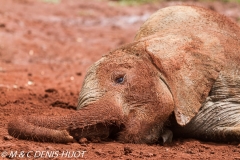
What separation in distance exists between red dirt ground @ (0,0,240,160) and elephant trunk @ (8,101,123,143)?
0.25 ft

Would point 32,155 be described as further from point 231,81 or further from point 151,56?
point 231,81

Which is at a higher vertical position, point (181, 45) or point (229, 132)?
point (181, 45)

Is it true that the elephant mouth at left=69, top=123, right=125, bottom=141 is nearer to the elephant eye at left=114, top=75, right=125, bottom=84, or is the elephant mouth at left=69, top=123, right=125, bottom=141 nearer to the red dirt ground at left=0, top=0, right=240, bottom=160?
the red dirt ground at left=0, top=0, right=240, bottom=160

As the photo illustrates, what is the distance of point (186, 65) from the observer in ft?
19.4

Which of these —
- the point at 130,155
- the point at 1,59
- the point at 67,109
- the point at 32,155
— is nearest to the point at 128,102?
the point at 130,155

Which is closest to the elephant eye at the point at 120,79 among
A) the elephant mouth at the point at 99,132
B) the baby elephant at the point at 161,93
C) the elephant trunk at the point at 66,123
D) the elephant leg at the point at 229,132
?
the baby elephant at the point at 161,93

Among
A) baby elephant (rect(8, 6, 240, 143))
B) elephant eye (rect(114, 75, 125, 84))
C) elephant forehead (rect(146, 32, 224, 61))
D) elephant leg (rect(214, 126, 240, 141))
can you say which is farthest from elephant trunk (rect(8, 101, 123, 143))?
elephant leg (rect(214, 126, 240, 141))

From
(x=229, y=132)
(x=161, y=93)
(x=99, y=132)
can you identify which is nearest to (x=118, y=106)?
(x=99, y=132)

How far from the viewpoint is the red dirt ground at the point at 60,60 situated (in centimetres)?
522

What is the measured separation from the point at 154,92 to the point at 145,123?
326mm

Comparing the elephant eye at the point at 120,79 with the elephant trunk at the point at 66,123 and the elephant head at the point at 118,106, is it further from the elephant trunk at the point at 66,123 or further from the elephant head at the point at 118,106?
the elephant trunk at the point at 66,123

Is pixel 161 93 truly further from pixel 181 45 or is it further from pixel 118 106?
pixel 181 45

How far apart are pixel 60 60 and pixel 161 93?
7.53m

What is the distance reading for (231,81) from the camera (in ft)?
20.1
